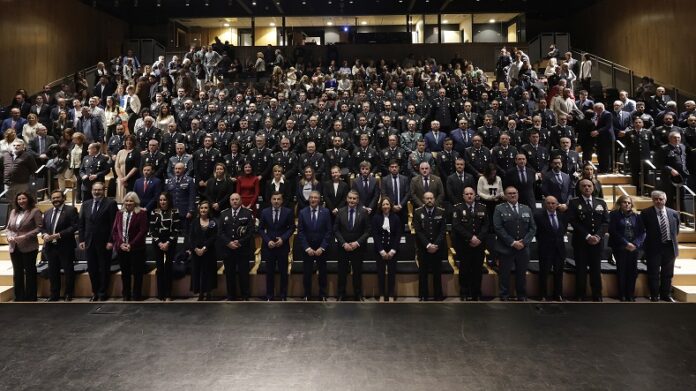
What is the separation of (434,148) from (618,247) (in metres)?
2.97

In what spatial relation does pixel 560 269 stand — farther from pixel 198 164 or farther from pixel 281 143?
pixel 198 164

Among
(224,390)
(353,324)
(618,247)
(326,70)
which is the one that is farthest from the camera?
(326,70)

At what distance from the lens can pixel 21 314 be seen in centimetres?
445

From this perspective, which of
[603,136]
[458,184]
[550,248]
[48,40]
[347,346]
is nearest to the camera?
[347,346]

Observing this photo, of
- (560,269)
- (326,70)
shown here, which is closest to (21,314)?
(560,269)

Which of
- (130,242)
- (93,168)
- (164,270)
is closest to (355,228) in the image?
(164,270)

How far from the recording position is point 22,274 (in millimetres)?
5766

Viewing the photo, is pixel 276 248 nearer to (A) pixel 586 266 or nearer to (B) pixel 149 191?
(B) pixel 149 191

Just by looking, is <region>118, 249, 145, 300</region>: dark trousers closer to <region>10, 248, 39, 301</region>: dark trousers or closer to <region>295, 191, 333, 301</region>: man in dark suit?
<region>10, 248, 39, 301</region>: dark trousers

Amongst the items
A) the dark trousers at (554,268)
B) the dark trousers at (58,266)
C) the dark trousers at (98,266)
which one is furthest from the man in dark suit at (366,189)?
the dark trousers at (58,266)

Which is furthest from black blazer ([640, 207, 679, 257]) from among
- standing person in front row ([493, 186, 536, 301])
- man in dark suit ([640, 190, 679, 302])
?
standing person in front row ([493, 186, 536, 301])

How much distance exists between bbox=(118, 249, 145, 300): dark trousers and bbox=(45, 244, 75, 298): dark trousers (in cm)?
54

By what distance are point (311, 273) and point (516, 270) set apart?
216cm

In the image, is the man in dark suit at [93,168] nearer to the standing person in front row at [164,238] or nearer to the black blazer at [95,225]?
the black blazer at [95,225]
